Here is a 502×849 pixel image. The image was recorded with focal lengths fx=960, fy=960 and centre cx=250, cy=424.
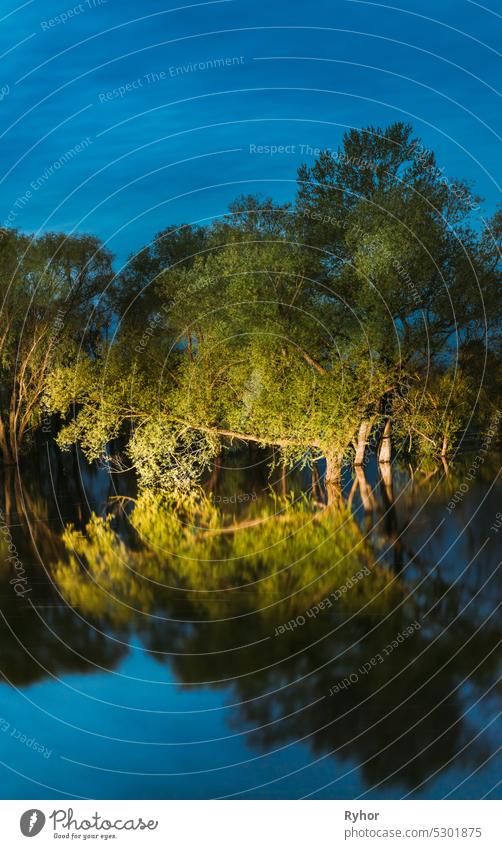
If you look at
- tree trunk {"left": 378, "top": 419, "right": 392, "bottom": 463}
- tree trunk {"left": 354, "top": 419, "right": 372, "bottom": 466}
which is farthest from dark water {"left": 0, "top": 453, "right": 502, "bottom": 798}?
tree trunk {"left": 378, "top": 419, "right": 392, "bottom": 463}

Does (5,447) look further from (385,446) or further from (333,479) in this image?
(333,479)

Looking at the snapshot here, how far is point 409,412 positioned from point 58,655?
23532 mm

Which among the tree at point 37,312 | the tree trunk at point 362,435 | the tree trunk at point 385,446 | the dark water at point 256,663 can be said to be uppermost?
the tree at point 37,312

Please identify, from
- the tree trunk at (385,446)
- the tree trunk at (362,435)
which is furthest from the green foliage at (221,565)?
the tree trunk at (385,446)

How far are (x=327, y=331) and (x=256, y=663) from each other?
20547 millimetres

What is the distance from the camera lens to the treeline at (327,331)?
35.9 metres

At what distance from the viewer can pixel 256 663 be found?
58.3 feet

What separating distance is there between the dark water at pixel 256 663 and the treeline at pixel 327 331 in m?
5.76

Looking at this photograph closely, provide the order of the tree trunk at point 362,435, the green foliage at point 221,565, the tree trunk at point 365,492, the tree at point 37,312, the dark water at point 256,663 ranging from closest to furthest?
the dark water at point 256,663
the green foliage at point 221,565
the tree trunk at point 365,492
the tree trunk at point 362,435
the tree at point 37,312

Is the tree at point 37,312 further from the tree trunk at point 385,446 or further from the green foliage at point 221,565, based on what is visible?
the green foliage at point 221,565

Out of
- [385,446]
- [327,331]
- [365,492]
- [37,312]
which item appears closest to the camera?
[327,331]

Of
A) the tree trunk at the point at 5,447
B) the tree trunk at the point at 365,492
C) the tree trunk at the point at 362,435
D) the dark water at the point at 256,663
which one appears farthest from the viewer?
the tree trunk at the point at 5,447

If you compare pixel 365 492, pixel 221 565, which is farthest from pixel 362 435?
pixel 221 565

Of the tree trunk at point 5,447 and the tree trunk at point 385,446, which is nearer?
the tree trunk at point 385,446
